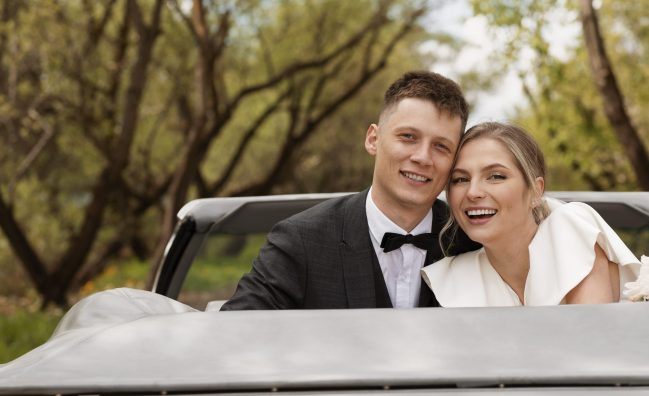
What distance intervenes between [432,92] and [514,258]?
1.89 ft

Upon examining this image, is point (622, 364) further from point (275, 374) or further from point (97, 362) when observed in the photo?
point (97, 362)

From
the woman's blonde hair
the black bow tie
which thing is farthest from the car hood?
the black bow tie

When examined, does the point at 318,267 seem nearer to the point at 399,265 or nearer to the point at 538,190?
the point at 399,265

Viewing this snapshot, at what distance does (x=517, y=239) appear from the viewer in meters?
2.73

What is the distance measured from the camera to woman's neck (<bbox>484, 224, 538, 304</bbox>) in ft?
8.96

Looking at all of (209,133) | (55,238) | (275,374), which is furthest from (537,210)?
(55,238)

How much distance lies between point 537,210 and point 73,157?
690 inches

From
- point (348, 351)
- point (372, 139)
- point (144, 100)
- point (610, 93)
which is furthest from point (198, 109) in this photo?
point (348, 351)

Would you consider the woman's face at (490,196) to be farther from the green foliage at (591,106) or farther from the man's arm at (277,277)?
the green foliage at (591,106)

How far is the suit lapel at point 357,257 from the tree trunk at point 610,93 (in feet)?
20.8

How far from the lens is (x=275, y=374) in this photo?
141cm

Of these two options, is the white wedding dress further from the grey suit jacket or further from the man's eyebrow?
the man's eyebrow

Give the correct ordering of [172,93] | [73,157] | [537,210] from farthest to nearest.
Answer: [73,157] → [172,93] → [537,210]

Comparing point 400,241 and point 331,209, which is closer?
point 400,241
